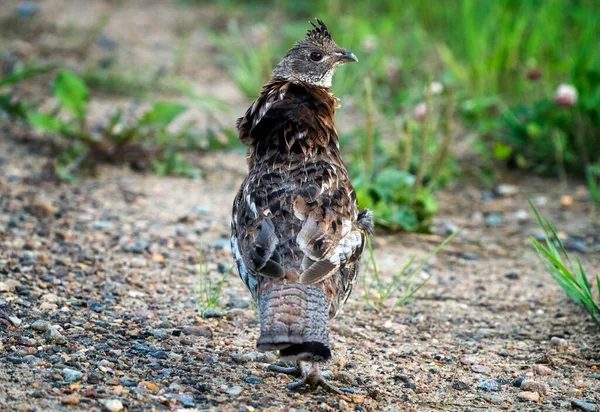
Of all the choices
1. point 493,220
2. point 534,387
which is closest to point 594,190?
point 493,220

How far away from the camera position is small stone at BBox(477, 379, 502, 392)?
461 cm

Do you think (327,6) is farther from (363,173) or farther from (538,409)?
(538,409)

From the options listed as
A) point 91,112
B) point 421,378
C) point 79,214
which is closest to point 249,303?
point 421,378

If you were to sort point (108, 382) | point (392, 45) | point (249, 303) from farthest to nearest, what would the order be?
1. point (392, 45)
2. point (249, 303)
3. point (108, 382)

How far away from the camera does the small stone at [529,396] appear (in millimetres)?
4469

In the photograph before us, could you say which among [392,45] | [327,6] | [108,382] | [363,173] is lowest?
[108,382]

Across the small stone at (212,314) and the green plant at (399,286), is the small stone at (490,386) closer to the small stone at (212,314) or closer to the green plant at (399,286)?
the green plant at (399,286)

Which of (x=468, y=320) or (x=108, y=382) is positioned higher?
(x=468, y=320)

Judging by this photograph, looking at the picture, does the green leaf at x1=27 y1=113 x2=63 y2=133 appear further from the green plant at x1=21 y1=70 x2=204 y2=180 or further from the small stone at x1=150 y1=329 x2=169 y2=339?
the small stone at x1=150 y1=329 x2=169 y2=339

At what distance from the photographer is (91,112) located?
9086mm

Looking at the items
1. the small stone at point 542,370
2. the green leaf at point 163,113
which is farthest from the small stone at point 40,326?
the green leaf at point 163,113

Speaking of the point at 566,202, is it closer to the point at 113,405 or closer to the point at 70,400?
the point at 113,405

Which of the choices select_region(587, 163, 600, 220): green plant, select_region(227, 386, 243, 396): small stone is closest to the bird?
select_region(227, 386, 243, 396): small stone

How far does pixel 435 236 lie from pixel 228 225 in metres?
1.76
